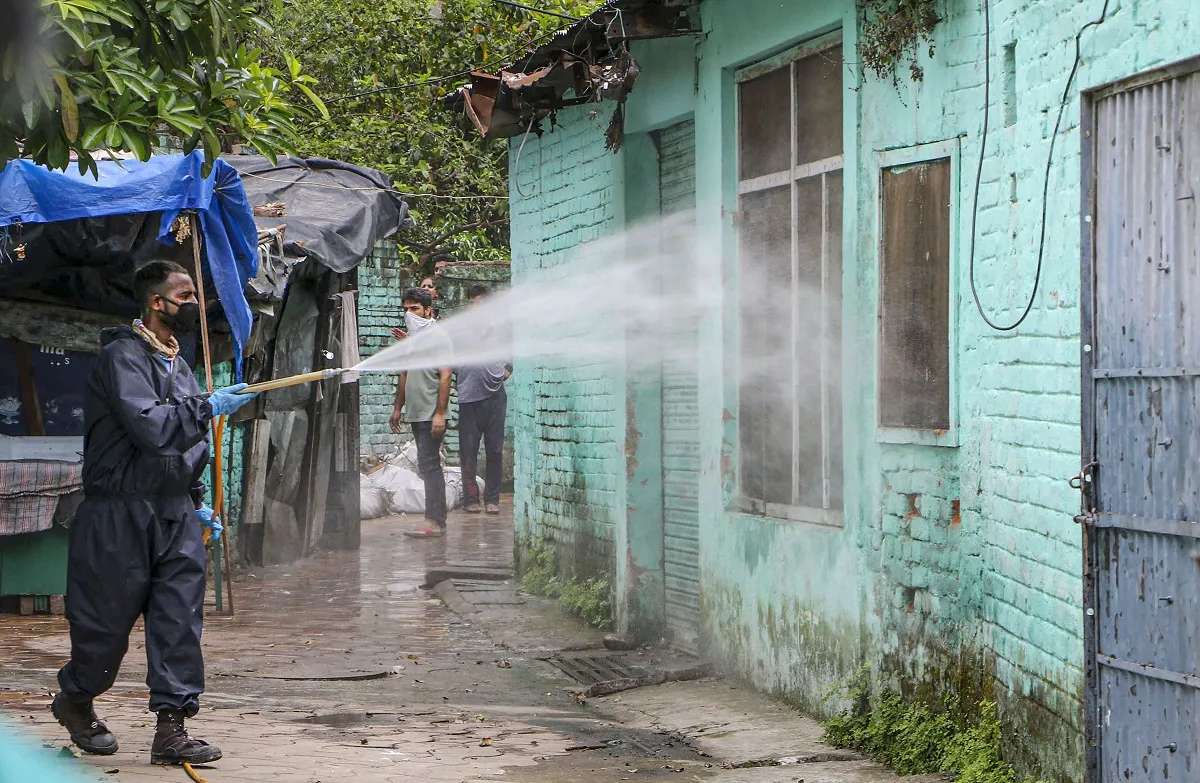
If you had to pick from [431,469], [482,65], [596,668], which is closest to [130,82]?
[596,668]

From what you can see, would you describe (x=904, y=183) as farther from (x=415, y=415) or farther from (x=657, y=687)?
(x=415, y=415)

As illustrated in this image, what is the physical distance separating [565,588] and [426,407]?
15.3 feet

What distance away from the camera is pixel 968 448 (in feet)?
19.7

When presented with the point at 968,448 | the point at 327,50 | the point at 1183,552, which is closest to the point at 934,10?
the point at 968,448

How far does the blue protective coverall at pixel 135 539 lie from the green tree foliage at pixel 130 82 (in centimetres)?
98

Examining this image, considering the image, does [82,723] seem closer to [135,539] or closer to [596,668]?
[135,539]

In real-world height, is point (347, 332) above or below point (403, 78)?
below

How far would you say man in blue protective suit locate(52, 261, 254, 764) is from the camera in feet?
18.8

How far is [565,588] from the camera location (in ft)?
34.4

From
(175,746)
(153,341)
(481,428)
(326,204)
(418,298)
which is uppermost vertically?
(326,204)

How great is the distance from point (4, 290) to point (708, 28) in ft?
17.2

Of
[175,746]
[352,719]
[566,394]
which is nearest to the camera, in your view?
[175,746]

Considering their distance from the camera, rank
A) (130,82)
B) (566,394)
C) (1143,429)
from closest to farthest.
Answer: (1143,429), (130,82), (566,394)

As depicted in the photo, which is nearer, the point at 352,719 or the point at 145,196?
the point at 352,719
